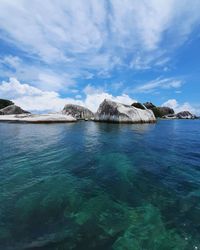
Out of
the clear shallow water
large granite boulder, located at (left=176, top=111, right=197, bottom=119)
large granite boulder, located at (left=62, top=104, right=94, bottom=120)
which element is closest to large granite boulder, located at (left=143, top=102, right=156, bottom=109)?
large granite boulder, located at (left=176, top=111, right=197, bottom=119)

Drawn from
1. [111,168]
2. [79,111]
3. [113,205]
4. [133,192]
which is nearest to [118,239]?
[113,205]

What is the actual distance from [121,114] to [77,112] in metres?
28.1

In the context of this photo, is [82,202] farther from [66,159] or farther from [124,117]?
[124,117]

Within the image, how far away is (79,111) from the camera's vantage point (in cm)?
7650

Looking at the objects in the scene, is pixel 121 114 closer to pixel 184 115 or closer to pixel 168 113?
pixel 184 115

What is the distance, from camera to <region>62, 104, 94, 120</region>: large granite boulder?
74162 mm

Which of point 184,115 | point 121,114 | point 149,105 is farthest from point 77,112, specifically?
point 184,115

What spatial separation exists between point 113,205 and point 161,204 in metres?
1.85

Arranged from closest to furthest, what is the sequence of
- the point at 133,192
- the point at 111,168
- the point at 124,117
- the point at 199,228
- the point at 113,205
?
1. the point at 199,228
2. the point at 113,205
3. the point at 133,192
4. the point at 111,168
5. the point at 124,117

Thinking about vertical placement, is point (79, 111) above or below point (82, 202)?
above

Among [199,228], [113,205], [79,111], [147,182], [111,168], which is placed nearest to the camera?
[199,228]

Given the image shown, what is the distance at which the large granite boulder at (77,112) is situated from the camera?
7416cm

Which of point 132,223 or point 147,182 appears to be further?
point 147,182

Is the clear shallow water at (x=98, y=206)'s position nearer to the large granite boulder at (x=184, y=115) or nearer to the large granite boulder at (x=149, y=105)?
the large granite boulder at (x=149, y=105)
